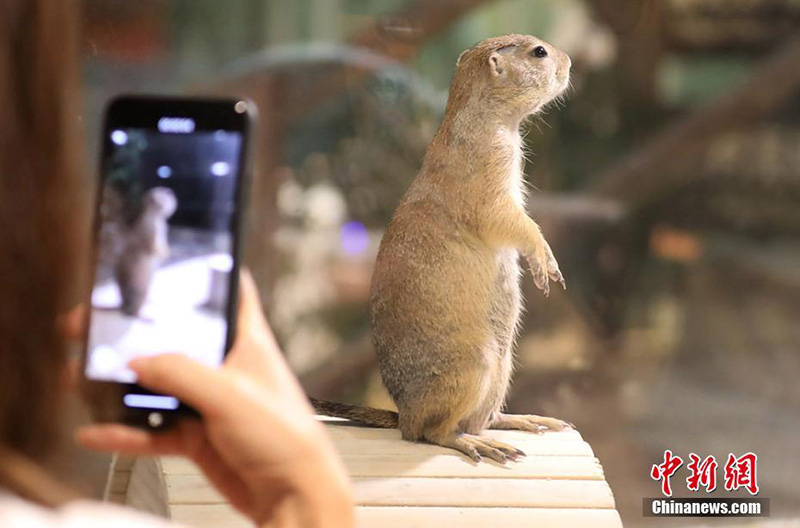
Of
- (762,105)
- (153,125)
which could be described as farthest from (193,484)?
(762,105)

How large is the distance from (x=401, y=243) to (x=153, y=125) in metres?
0.45

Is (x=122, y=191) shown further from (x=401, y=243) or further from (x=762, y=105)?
(x=762, y=105)

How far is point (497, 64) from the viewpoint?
1.04 m

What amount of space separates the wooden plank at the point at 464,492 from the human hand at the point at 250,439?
1.25ft

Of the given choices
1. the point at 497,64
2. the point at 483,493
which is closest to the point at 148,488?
the point at 483,493

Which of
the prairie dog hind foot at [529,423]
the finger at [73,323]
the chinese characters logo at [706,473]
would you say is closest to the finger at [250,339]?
the finger at [73,323]

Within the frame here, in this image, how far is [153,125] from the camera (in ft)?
2.33

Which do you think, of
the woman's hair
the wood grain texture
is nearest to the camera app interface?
the woman's hair

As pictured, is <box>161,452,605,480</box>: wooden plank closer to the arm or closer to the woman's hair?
the arm

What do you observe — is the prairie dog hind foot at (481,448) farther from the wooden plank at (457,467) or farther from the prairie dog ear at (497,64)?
the prairie dog ear at (497,64)

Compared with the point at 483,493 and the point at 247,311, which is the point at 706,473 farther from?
the point at 247,311

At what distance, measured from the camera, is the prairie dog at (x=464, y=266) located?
3.50 feet

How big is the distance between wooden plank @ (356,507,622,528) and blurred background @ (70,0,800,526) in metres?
0.09

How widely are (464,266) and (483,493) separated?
266 mm
